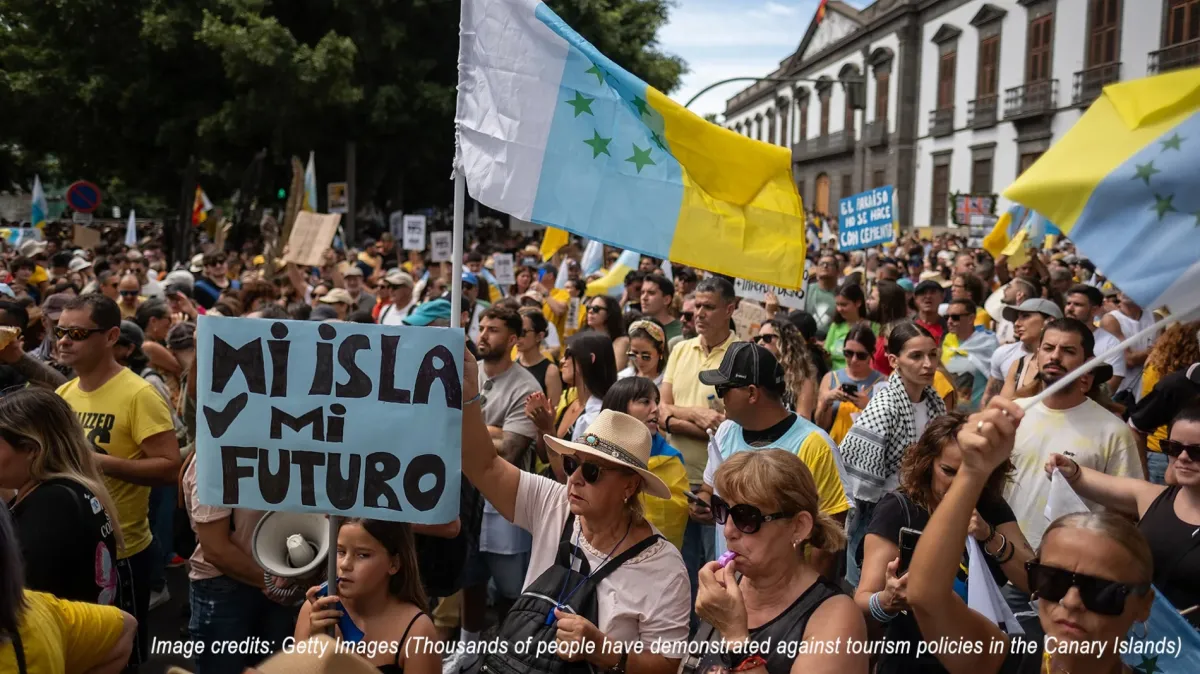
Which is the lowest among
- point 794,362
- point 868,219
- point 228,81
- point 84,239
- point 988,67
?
point 794,362

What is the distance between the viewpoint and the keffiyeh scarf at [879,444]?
14.8ft

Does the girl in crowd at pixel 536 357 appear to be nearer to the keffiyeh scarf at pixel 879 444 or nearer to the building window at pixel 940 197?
the keffiyeh scarf at pixel 879 444

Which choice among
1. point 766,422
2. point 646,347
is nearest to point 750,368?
point 766,422

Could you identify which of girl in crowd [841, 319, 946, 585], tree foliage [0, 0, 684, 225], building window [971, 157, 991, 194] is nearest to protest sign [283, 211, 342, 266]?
girl in crowd [841, 319, 946, 585]

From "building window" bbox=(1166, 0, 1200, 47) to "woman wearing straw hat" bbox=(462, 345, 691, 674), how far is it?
26.8 metres

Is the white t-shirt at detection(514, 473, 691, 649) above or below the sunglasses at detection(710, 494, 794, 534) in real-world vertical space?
below

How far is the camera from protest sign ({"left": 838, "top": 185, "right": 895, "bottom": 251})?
11195 mm

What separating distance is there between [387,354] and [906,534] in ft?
5.49

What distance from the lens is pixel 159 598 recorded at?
6.33 m

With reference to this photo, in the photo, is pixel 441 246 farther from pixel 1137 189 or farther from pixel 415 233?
pixel 1137 189

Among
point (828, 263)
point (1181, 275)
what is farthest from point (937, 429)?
point (828, 263)

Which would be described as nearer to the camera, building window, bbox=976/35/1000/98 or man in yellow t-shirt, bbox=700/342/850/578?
man in yellow t-shirt, bbox=700/342/850/578

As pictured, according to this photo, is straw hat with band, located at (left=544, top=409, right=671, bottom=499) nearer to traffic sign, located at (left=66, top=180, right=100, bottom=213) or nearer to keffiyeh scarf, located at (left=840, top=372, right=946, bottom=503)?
keffiyeh scarf, located at (left=840, top=372, right=946, bottom=503)

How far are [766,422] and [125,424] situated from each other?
2755mm
